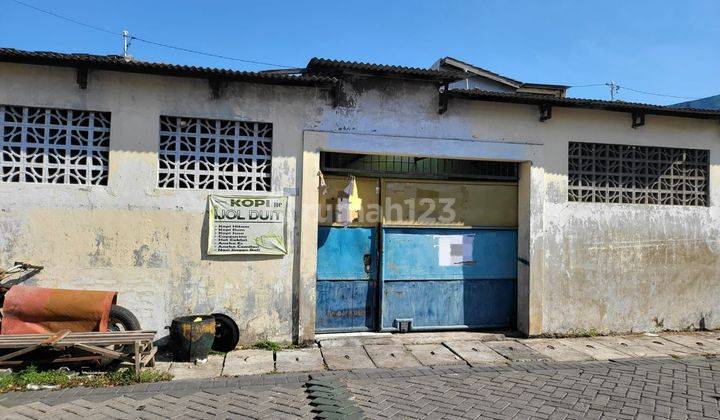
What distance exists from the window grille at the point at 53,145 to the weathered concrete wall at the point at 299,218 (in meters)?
0.15

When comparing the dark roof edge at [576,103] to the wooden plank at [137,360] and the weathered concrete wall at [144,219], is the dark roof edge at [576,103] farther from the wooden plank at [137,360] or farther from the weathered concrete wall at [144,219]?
the wooden plank at [137,360]

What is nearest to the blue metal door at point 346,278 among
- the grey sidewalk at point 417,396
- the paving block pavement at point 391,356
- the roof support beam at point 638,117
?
the paving block pavement at point 391,356

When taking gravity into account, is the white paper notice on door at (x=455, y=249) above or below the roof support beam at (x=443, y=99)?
below

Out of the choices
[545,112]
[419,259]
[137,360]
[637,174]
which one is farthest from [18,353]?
[637,174]

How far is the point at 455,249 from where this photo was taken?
339 inches

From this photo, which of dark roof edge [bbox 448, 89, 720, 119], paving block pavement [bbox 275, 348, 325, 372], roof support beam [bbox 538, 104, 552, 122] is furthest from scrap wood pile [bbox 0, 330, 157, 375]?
roof support beam [bbox 538, 104, 552, 122]

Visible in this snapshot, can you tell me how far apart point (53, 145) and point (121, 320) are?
262cm

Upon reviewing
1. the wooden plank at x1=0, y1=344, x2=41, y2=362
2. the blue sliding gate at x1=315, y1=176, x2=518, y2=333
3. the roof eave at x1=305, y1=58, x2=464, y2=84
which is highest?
the roof eave at x1=305, y1=58, x2=464, y2=84

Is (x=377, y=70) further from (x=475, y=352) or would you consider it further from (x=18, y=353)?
(x=18, y=353)

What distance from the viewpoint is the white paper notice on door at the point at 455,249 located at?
8570mm

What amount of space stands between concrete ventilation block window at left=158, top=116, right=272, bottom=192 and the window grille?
85cm

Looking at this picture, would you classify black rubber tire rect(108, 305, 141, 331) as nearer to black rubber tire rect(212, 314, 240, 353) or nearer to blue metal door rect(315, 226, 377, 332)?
black rubber tire rect(212, 314, 240, 353)

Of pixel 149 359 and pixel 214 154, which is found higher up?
pixel 214 154

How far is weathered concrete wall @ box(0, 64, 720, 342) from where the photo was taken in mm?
6754
